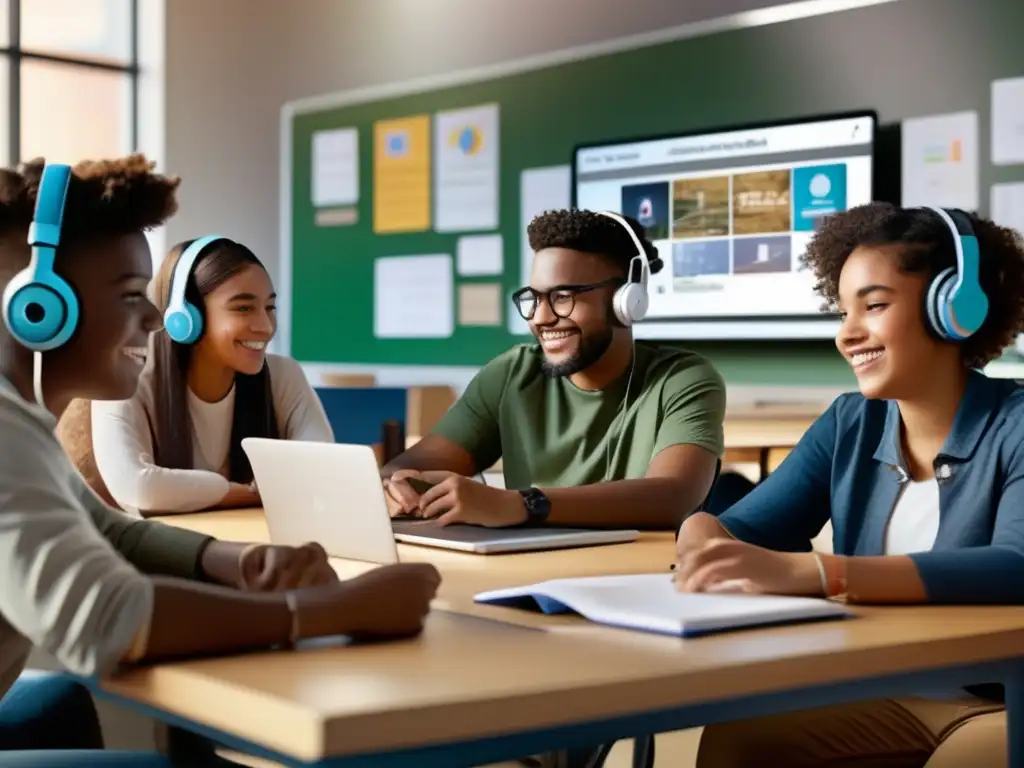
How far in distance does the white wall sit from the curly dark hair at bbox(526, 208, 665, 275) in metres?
3.50

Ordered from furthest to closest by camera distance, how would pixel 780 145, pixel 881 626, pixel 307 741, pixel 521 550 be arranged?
1. pixel 780 145
2. pixel 521 550
3. pixel 881 626
4. pixel 307 741

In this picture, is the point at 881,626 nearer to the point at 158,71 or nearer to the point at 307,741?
the point at 307,741

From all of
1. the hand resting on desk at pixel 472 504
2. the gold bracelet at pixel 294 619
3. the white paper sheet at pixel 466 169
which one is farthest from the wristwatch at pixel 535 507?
the white paper sheet at pixel 466 169

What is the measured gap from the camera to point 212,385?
8.59 ft

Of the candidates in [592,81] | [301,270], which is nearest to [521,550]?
[592,81]

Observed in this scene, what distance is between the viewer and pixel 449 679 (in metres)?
1.02

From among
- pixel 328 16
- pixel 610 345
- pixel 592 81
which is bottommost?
pixel 610 345

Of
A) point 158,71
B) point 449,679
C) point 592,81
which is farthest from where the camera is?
point 158,71

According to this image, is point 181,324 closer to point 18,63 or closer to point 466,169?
point 466,169

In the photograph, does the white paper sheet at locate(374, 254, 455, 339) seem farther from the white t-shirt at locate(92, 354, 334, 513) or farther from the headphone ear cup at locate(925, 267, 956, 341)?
the headphone ear cup at locate(925, 267, 956, 341)

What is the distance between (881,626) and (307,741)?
61 cm

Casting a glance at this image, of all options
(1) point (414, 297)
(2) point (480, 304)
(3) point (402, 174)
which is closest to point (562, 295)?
(2) point (480, 304)

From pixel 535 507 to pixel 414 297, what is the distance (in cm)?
420

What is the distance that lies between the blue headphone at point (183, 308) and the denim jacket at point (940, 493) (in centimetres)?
119
